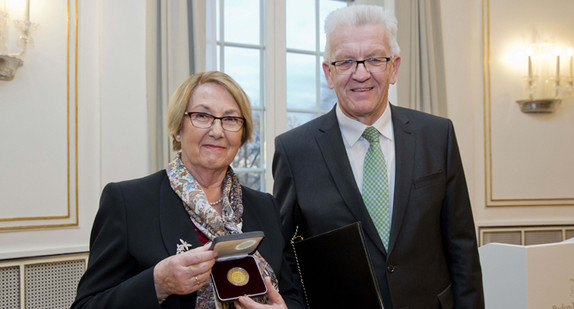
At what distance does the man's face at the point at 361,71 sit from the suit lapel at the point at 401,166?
13 centimetres

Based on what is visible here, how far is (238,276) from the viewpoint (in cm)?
142

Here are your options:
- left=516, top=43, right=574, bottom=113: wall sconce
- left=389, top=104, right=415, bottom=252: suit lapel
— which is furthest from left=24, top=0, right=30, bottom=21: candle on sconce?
left=516, top=43, right=574, bottom=113: wall sconce

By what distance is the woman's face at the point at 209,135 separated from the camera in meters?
1.70

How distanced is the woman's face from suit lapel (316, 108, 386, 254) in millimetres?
375

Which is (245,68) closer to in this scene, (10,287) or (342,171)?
(10,287)

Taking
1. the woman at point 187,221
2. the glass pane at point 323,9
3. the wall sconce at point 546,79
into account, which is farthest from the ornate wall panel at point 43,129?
the wall sconce at point 546,79

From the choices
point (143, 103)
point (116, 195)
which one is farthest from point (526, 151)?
point (116, 195)

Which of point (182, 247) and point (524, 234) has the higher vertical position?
point (182, 247)

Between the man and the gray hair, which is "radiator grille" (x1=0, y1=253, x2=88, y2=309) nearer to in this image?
the man

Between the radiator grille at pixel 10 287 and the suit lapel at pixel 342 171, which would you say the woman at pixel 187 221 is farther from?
the radiator grille at pixel 10 287

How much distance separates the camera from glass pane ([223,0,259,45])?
488cm

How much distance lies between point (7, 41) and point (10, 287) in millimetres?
1797

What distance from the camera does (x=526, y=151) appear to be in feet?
18.2

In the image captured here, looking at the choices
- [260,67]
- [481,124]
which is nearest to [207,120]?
[260,67]
